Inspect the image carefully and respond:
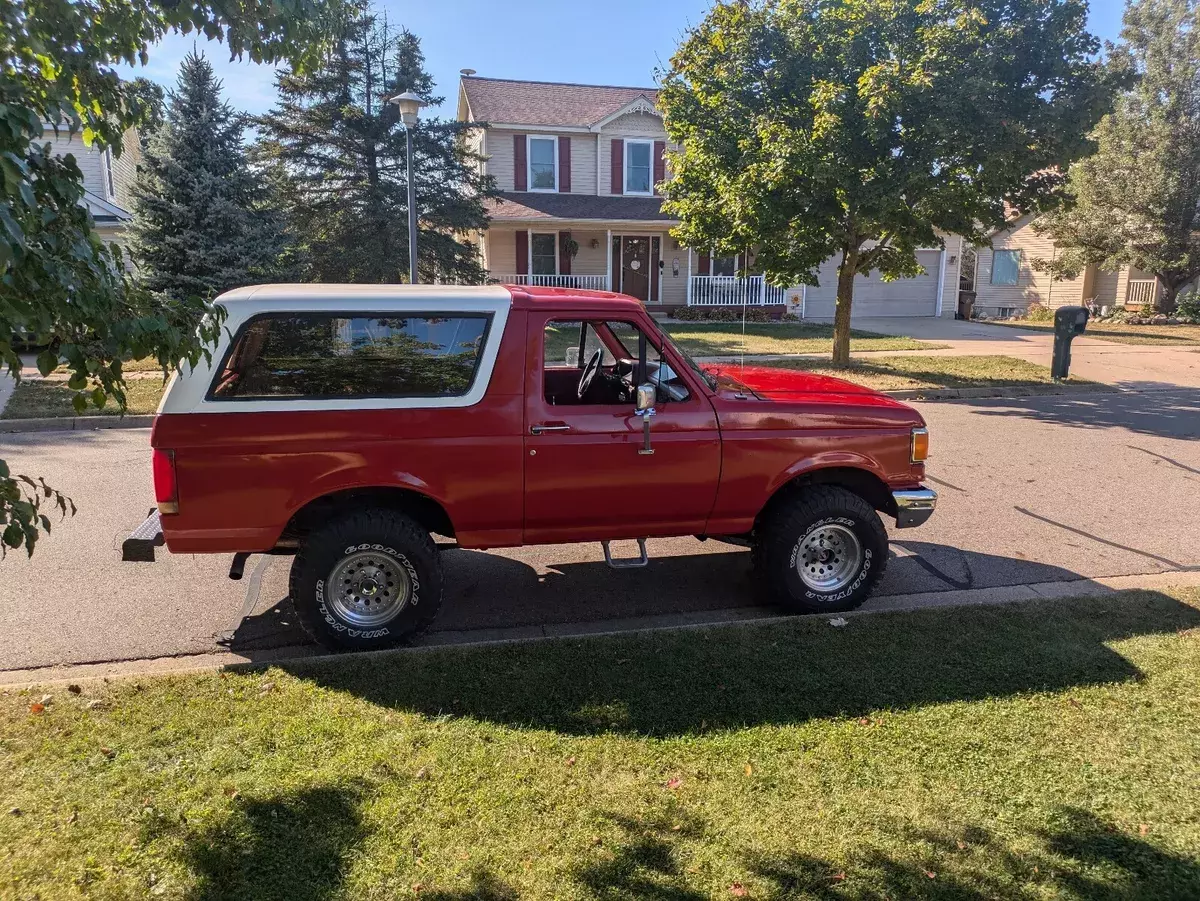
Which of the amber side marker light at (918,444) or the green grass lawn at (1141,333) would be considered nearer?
the amber side marker light at (918,444)

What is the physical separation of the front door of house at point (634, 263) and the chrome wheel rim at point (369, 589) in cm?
2382

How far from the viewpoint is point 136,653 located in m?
4.70

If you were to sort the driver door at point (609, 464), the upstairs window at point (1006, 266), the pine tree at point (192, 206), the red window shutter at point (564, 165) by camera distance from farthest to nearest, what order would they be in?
the upstairs window at point (1006, 266)
the red window shutter at point (564, 165)
the pine tree at point (192, 206)
the driver door at point (609, 464)

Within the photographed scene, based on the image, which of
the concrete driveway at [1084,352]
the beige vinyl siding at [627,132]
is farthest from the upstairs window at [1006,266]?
the beige vinyl siding at [627,132]

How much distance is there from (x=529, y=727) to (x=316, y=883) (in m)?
1.19

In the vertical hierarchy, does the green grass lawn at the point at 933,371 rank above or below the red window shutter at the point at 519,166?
below

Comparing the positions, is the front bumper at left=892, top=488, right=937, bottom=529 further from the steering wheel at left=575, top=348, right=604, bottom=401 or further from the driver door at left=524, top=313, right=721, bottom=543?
the steering wheel at left=575, top=348, right=604, bottom=401

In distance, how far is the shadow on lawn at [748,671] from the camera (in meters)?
3.98

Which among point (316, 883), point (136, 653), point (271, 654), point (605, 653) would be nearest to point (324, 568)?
point (271, 654)

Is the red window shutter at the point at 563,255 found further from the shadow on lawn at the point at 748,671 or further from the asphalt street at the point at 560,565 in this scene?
the shadow on lawn at the point at 748,671

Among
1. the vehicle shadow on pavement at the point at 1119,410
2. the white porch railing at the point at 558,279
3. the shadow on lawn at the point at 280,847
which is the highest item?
the white porch railing at the point at 558,279

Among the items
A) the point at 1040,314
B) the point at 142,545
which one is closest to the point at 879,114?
the point at 142,545

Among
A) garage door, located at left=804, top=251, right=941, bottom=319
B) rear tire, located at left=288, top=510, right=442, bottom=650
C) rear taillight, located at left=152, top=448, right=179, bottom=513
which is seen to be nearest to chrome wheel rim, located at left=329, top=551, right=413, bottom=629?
rear tire, located at left=288, top=510, right=442, bottom=650

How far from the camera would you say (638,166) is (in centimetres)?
2755
